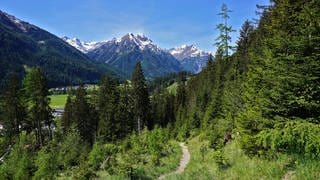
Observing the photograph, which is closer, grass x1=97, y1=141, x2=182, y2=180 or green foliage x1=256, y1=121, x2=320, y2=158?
green foliage x1=256, y1=121, x2=320, y2=158

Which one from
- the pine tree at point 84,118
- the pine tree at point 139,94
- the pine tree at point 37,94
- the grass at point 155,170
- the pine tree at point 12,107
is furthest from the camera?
the pine tree at point 139,94

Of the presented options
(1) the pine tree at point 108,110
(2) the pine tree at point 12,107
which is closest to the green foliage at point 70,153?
(1) the pine tree at point 108,110

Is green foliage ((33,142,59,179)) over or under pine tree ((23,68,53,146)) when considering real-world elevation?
under

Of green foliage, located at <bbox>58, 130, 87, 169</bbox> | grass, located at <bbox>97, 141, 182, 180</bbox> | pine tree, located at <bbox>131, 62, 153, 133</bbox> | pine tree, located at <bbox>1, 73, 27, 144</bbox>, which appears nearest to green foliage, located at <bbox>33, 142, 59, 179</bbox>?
green foliage, located at <bbox>58, 130, 87, 169</bbox>

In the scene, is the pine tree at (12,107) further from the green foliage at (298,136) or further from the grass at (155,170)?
the green foliage at (298,136)

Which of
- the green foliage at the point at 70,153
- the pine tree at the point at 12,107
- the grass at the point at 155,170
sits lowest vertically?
the green foliage at the point at 70,153

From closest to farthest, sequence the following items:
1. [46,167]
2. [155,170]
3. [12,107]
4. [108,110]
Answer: [155,170]
[46,167]
[12,107]
[108,110]

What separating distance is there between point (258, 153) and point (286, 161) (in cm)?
384

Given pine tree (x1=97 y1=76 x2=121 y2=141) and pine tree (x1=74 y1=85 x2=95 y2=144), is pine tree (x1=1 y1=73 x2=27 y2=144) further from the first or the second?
pine tree (x1=97 y1=76 x2=121 y2=141)

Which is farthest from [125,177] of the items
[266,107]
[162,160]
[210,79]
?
[210,79]

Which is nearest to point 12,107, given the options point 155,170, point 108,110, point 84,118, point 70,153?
point 84,118

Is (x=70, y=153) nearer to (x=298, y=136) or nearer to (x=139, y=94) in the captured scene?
(x=298, y=136)

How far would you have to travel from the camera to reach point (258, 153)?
16.2m

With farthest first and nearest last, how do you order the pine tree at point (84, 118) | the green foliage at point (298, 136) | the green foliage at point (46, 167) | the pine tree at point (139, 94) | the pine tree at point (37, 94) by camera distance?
the pine tree at point (139, 94) → the pine tree at point (84, 118) → the pine tree at point (37, 94) → the green foliage at point (46, 167) → the green foliage at point (298, 136)
